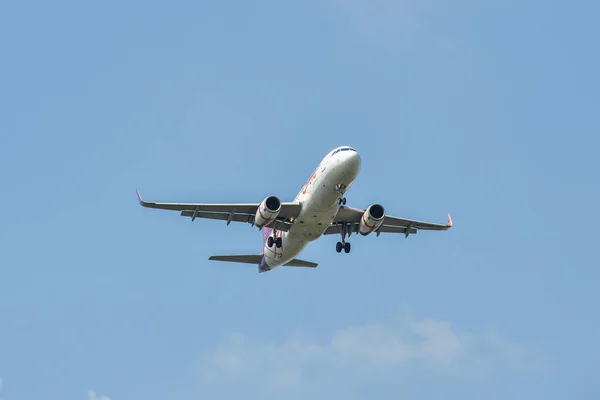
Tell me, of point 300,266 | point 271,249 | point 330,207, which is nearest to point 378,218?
point 330,207

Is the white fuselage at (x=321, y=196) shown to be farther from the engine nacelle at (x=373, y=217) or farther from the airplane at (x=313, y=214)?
the engine nacelle at (x=373, y=217)

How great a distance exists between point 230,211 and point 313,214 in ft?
18.9

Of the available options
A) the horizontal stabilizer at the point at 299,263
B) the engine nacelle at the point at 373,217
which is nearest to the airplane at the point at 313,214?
the engine nacelle at the point at 373,217

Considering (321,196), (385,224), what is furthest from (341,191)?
(385,224)

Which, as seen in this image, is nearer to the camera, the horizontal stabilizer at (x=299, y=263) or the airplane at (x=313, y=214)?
the airplane at (x=313, y=214)

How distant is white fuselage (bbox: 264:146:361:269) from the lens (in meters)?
54.6

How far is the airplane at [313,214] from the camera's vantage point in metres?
55.2

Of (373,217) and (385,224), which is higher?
(385,224)

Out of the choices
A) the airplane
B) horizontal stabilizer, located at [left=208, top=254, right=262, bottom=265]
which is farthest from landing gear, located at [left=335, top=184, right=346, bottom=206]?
horizontal stabilizer, located at [left=208, top=254, right=262, bottom=265]

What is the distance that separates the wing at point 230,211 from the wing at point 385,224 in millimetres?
3536

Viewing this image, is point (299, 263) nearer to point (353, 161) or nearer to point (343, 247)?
point (343, 247)

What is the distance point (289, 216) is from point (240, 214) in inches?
144

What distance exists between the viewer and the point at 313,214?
188 feet

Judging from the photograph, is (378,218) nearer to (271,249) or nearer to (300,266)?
(271,249)
